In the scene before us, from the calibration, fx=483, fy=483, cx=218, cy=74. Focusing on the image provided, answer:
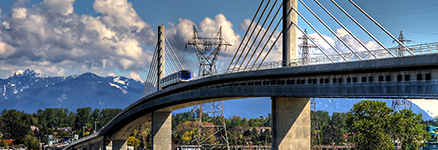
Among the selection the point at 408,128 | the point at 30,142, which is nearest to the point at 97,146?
the point at 30,142

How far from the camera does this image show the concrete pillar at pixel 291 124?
42.7m

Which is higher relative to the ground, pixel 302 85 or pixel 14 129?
pixel 302 85

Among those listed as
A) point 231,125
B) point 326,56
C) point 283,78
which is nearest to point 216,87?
point 283,78

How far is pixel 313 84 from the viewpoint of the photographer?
37.8 meters

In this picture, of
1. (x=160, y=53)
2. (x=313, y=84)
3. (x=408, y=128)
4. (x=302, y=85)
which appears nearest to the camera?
(x=313, y=84)

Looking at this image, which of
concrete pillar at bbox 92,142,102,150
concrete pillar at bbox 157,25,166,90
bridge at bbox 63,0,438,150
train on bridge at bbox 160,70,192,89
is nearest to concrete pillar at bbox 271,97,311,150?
bridge at bbox 63,0,438,150

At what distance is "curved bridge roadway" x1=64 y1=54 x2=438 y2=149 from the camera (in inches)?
1150

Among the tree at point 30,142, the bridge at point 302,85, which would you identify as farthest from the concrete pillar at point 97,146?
the bridge at point 302,85

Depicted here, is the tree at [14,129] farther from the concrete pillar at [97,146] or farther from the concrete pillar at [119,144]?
the concrete pillar at [119,144]

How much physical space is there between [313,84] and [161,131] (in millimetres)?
40548

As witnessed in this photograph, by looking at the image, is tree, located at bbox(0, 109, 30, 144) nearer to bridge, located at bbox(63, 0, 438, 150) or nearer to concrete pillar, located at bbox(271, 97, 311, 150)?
bridge, located at bbox(63, 0, 438, 150)

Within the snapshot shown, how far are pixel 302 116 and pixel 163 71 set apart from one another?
43250mm

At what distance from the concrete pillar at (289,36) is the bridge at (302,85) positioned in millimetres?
89

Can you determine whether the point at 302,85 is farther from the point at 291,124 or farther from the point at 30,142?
the point at 30,142
